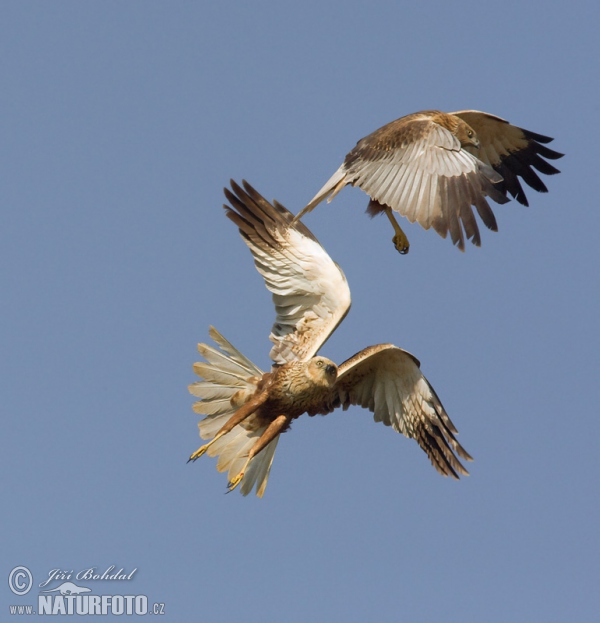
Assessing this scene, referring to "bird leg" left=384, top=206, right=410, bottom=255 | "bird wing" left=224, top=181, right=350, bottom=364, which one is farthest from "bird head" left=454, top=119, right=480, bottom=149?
"bird wing" left=224, top=181, right=350, bottom=364

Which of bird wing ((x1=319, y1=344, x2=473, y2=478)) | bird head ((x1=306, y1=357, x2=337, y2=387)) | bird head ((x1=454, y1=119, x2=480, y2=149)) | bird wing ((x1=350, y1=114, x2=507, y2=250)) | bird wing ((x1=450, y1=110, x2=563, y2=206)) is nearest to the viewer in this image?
bird wing ((x1=350, y1=114, x2=507, y2=250))

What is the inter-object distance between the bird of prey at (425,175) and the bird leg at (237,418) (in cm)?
173

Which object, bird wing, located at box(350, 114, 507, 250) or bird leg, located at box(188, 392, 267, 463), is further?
bird leg, located at box(188, 392, 267, 463)

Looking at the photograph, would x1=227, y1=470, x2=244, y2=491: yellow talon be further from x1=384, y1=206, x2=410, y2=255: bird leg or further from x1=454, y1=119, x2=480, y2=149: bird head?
x1=454, y1=119, x2=480, y2=149: bird head

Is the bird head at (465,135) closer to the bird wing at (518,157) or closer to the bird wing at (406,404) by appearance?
the bird wing at (518,157)

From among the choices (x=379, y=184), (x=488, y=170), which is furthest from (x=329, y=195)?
(x=488, y=170)

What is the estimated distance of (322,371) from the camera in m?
12.0

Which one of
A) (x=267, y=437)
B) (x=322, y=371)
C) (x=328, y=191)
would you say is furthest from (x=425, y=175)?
(x=267, y=437)

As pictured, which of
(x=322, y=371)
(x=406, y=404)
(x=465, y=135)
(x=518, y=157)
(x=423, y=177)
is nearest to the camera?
(x=423, y=177)

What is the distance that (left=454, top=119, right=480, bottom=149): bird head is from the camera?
1284 centimetres

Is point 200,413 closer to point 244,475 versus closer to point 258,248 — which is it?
point 244,475

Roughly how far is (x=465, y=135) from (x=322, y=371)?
2.74 m

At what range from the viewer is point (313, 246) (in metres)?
12.7

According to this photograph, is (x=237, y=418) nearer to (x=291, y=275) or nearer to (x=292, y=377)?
(x=292, y=377)
